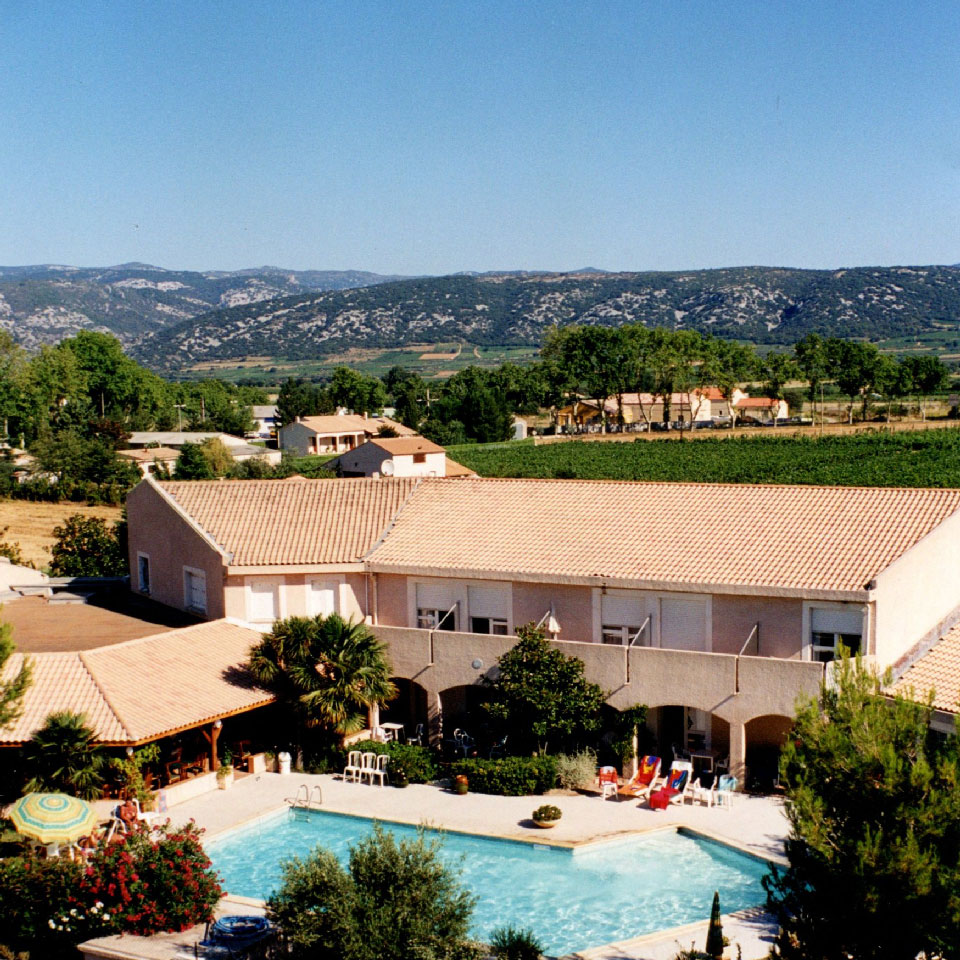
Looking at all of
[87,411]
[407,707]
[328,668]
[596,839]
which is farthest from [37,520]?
[596,839]

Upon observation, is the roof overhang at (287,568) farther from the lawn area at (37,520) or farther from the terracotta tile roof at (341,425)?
the terracotta tile roof at (341,425)

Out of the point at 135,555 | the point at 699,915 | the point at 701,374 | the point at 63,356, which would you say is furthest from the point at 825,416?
the point at 699,915

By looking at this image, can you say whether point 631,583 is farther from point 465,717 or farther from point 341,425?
point 341,425

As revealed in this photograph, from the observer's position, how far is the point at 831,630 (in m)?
24.9

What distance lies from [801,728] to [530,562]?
1381 centimetres

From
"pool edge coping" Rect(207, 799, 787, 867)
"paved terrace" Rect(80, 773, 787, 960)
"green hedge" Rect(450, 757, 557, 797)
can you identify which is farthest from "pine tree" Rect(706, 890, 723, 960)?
"green hedge" Rect(450, 757, 557, 797)

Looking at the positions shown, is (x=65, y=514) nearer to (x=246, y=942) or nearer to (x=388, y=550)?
(x=388, y=550)

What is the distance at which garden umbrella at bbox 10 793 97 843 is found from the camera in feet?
64.7

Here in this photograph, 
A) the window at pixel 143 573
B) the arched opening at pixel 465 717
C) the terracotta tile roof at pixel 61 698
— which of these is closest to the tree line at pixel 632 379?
the window at pixel 143 573

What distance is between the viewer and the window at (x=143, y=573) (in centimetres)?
3369

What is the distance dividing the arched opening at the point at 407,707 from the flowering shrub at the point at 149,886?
9.84 metres

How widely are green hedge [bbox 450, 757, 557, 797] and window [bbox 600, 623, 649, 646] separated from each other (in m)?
3.17

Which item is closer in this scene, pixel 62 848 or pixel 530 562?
pixel 62 848

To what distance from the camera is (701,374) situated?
433ft
